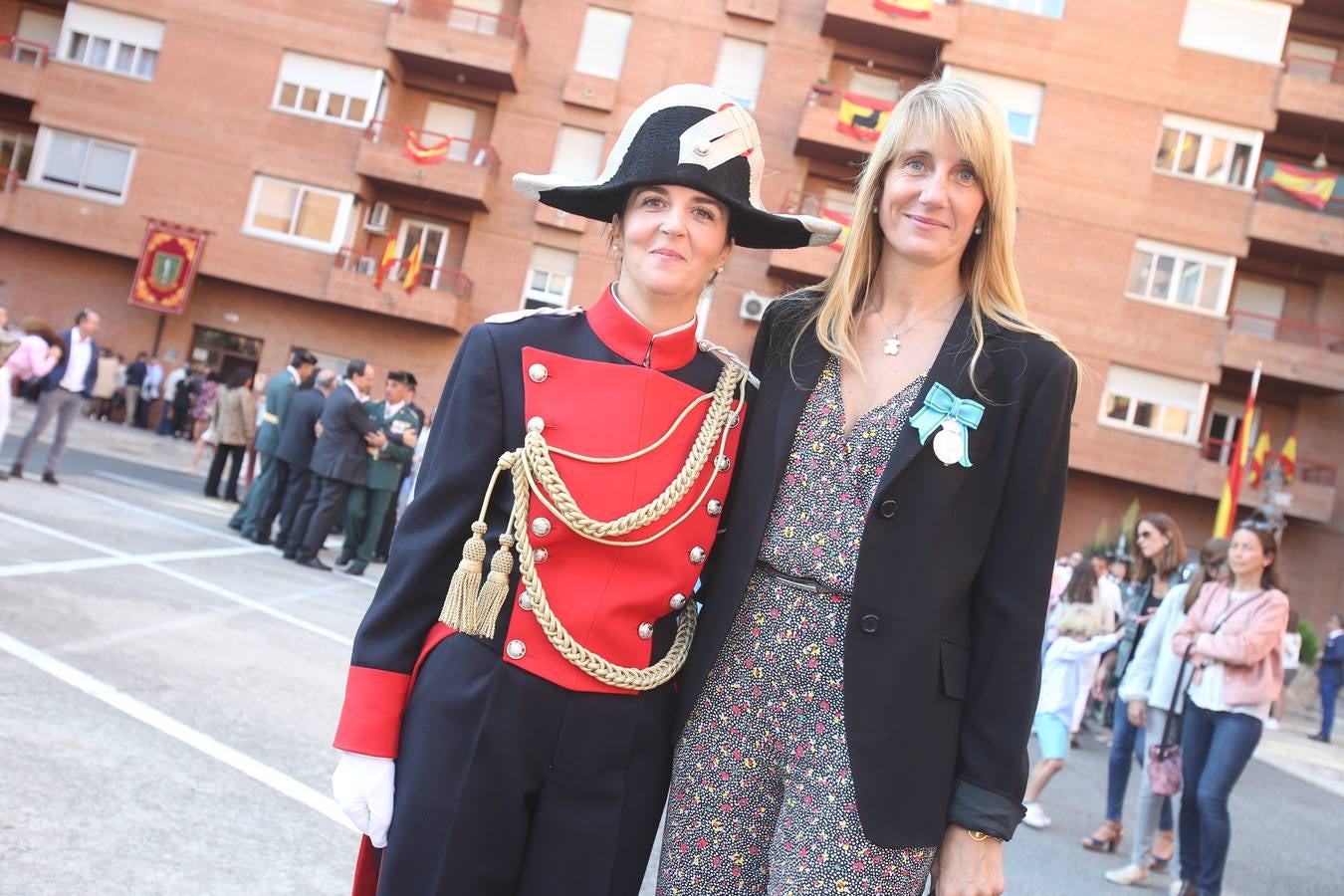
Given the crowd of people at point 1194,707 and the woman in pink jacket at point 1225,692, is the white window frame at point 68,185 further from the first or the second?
the woman in pink jacket at point 1225,692

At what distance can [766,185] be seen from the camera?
26641mm

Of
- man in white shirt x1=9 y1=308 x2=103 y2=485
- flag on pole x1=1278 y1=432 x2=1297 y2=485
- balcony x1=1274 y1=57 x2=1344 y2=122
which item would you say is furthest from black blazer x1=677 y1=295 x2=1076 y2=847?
balcony x1=1274 y1=57 x2=1344 y2=122

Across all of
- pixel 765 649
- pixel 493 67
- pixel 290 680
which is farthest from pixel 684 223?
pixel 493 67

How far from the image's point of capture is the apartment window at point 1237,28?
27.2 meters

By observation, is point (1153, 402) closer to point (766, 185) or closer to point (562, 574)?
point (766, 185)

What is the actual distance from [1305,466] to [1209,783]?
972 inches

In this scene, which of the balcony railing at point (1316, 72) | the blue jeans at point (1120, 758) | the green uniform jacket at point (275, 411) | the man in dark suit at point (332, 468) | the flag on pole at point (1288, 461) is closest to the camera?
the blue jeans at point (1120, 758)

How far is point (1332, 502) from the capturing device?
27.1 meters

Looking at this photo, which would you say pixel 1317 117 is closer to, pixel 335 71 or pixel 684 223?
pixel 335 71

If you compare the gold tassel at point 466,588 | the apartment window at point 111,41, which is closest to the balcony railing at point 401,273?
the apartment window at point 111,41

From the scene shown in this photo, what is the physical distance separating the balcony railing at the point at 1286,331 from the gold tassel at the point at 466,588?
28633 millimetres

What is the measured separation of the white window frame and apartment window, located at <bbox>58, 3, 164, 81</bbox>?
177 centimetres

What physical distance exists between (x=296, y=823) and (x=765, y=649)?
8.70ft

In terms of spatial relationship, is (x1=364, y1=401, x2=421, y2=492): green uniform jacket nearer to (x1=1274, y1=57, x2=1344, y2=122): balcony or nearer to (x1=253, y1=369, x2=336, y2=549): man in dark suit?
(x1=253, y1=369, x2=336, y2=549): man in dark suit
